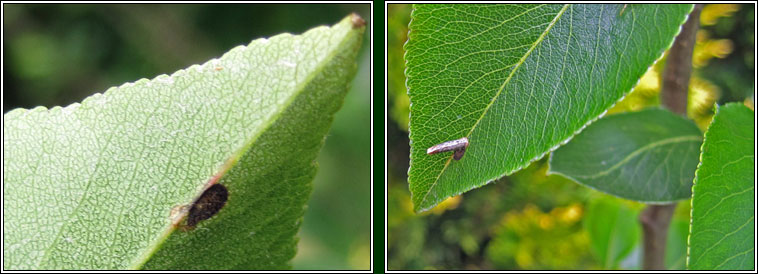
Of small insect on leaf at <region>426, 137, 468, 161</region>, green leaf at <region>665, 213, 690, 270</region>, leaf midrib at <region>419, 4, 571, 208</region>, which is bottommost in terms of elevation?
green leaf at <region>665, 213, 690, 270</region>

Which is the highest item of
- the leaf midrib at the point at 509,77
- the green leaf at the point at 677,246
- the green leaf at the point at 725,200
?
the leaf midrib at the point at 509,77

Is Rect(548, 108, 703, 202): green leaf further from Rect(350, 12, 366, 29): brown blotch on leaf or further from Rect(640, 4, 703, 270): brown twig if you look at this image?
Rect(350, 12, 366, 29): brown blotch on leaf

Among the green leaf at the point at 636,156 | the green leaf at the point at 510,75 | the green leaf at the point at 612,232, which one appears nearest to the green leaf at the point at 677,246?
the green leaf at the point at 612,232

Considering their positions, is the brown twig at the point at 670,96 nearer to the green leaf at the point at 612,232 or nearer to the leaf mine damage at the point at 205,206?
the green leaf at the point at 612,232

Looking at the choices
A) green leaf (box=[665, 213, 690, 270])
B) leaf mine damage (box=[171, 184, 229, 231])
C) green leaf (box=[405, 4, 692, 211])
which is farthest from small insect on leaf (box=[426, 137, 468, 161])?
green leaf (box=[665, 213, 690, 270])

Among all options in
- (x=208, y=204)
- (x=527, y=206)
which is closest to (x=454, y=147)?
(x=208, y=204)

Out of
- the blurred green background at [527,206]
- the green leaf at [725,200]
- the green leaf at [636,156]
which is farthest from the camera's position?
the blurred green background at [527,206]
